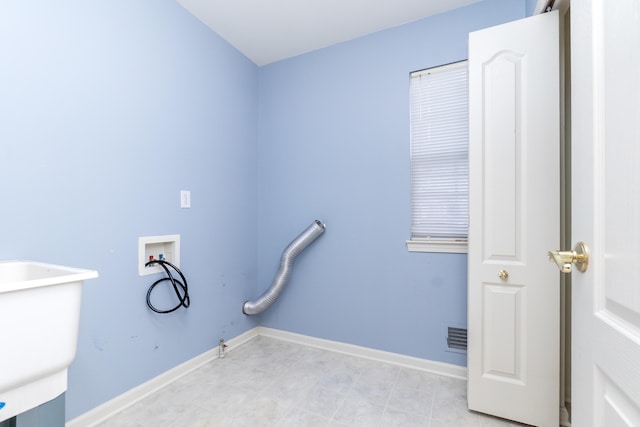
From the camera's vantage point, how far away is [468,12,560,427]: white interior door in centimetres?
142

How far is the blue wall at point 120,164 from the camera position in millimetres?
1278

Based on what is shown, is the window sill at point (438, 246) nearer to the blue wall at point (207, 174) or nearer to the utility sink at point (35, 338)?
the blue wall at point (207, 174)

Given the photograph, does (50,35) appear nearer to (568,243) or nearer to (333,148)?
(333,148)

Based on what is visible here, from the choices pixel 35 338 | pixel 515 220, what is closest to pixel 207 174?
pixel 35 338

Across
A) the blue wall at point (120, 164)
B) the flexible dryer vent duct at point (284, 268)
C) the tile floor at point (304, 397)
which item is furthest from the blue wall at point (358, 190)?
the blue wall at point (120, 164)

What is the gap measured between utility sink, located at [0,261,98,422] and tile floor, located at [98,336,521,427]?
0.79m

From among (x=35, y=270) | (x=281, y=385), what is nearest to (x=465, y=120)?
(x=281, y=385)

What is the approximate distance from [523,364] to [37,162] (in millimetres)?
2537

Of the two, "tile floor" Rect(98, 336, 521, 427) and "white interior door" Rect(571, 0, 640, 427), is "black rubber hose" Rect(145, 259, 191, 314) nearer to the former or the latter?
"tile floor" Rect(98, 336, 521, 427)

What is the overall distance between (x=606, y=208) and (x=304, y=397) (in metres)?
1.74

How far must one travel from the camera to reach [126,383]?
64.5 inches

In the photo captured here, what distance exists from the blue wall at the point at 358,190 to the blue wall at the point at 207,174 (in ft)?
0.04

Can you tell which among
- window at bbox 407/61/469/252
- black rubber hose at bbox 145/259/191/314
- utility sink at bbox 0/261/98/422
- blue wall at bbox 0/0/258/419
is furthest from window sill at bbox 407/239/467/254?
utility sink at bbox 0/261/98/422

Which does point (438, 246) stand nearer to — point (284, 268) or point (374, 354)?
point (374, 354)
